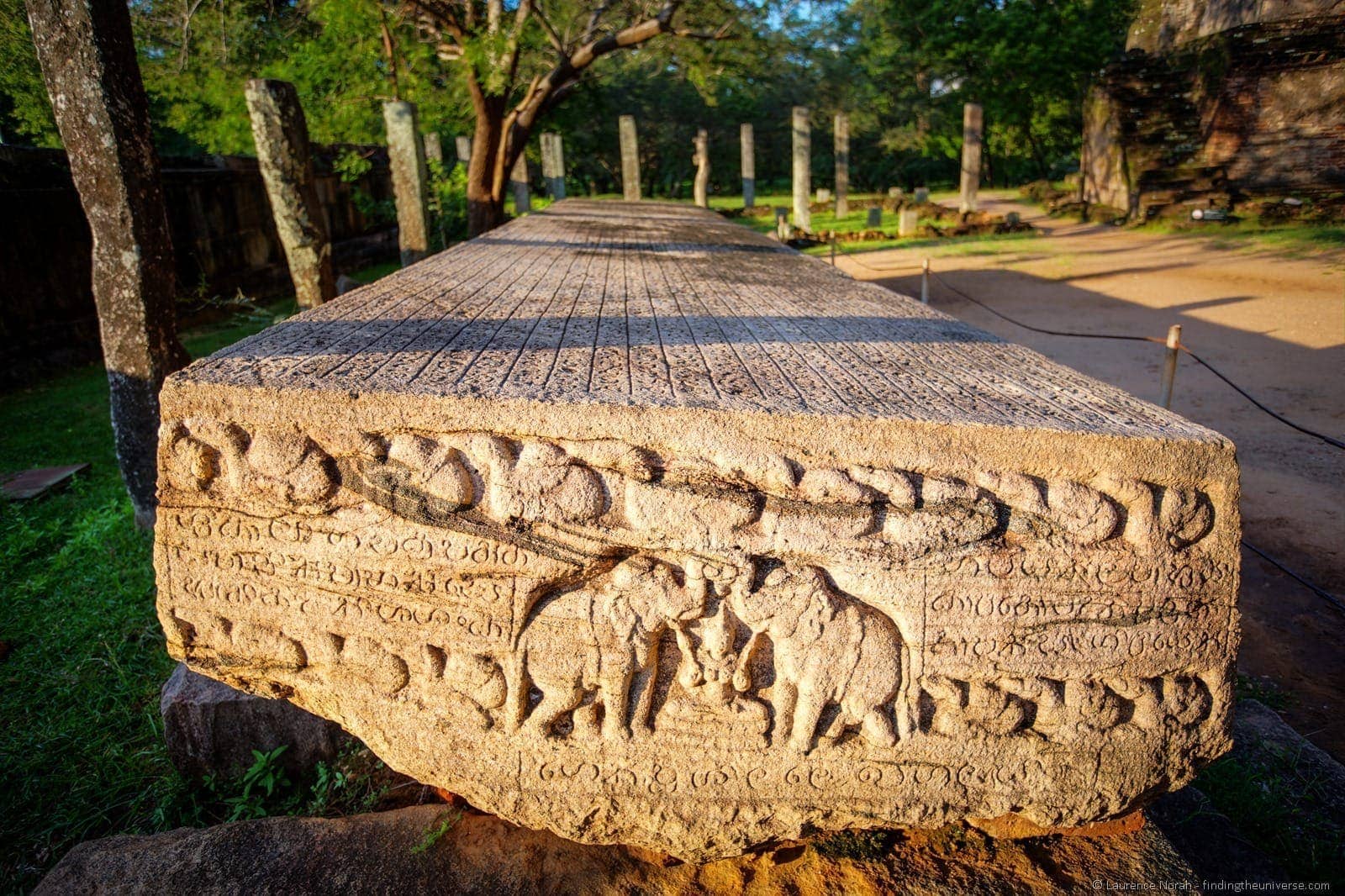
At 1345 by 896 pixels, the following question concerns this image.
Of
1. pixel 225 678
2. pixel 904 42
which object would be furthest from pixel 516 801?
pixel 904 42

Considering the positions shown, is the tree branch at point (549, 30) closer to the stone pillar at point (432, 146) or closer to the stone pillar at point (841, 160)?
the stone pillar at point (432, 146)

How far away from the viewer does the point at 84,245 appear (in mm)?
5672

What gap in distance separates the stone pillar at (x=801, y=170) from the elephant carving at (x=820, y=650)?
1205cm

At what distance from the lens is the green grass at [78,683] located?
1.97m

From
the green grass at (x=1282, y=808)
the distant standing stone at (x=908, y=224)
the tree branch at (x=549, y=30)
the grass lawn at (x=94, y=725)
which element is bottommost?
the green grass at (x=1282, y=808)

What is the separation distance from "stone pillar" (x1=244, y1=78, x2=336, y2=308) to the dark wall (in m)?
0.70

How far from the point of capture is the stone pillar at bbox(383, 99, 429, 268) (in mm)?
6258

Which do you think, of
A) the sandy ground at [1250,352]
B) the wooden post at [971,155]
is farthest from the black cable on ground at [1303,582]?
the wooden post at [971,155]

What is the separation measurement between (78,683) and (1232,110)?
518 inches

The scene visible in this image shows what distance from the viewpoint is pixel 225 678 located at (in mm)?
1747

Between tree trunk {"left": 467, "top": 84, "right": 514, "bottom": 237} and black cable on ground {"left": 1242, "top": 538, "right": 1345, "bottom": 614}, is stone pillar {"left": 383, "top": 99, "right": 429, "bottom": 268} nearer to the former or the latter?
tree trunk {"left": 467, "top": 84, "right": 514, "bottom": 237}

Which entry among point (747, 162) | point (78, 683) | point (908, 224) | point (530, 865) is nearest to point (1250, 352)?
point (530, 865)

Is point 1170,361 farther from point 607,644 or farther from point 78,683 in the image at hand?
point 78,683

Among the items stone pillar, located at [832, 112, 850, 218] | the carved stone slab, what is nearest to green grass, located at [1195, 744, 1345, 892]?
the carved stone slab
